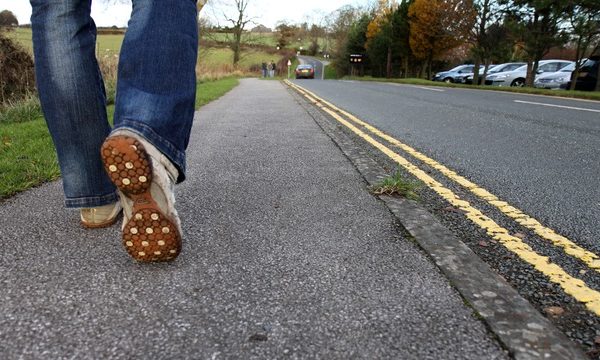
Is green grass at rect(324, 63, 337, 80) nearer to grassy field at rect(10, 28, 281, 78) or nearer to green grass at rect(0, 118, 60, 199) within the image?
grassy field at rect(10, 28, 281, 78)

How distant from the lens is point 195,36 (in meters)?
1.55

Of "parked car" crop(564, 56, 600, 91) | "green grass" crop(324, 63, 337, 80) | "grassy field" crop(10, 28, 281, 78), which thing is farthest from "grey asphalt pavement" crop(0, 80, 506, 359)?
"green grass" crop(324, 63, 337, 80)

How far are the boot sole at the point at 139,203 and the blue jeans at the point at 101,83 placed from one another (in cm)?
9

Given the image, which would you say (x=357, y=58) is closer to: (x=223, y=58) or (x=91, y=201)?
(x=223, y=58)

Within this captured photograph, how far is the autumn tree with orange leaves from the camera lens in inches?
969

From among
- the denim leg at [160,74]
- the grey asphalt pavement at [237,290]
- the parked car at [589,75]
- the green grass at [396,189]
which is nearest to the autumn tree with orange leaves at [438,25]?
the parked car at [589,75]

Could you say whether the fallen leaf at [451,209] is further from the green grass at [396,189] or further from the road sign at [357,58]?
the road sign at [357,58]

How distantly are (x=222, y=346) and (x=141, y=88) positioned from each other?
0.84m

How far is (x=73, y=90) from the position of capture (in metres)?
1.57

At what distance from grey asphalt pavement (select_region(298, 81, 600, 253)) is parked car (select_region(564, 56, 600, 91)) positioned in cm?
1026

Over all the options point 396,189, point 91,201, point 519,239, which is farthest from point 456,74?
point 91,201

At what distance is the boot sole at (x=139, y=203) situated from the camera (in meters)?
1.25

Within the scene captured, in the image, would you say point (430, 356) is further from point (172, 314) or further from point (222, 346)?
point (172, 314)

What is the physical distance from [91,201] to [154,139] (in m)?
0.55
